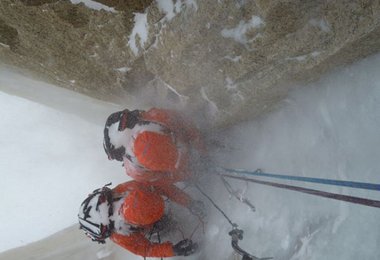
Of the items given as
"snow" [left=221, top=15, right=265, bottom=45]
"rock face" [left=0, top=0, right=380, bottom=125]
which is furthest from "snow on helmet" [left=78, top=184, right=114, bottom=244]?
"snow" [left=221, top=15, right=265, bottom=45]

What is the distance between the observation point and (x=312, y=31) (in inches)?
104

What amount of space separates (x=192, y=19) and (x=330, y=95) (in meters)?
1.19

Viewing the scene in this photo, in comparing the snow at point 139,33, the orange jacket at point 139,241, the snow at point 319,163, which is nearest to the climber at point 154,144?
the orange jacket at point 139,241

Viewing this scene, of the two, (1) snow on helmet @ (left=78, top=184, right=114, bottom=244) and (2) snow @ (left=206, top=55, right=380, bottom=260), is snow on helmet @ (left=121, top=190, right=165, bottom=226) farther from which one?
(2) snow @ (left=206, top=55, right=380, bottom=260)

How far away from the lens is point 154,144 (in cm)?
312

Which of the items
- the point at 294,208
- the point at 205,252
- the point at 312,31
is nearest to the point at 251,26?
the point at 312,31

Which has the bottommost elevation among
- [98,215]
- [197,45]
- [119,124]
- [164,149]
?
[98,215]

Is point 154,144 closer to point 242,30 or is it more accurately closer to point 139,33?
point 139,33

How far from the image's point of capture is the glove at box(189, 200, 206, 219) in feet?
13.5

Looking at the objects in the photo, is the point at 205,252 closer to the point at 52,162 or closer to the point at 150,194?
the point at 150,194

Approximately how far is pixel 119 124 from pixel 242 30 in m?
1.33

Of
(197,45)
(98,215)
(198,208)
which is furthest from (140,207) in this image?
(197,45)

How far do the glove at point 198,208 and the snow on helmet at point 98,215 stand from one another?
0.92 m

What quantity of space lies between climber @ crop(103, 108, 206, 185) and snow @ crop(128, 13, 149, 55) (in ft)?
1.87
